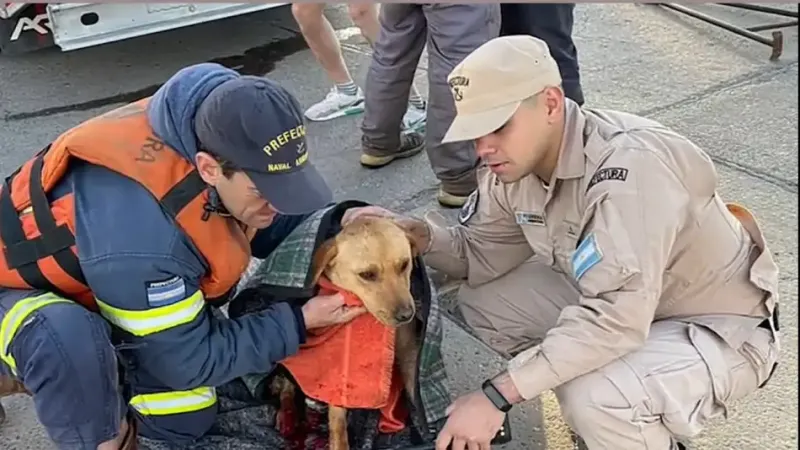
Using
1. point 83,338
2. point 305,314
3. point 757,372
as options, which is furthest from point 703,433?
point 83,338

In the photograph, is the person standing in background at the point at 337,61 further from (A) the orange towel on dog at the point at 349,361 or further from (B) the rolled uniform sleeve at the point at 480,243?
(A) the orange towel on dog at the point at 349,361

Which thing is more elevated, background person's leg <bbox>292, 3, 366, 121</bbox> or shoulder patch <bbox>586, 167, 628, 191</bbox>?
shoulder patch <bbox>586, 167, 628, 191</bbox>

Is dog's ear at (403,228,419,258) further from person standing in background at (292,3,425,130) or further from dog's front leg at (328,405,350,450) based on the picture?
person standing in background at (292,3,425,130)

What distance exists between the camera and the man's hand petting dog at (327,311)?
9.10 feet

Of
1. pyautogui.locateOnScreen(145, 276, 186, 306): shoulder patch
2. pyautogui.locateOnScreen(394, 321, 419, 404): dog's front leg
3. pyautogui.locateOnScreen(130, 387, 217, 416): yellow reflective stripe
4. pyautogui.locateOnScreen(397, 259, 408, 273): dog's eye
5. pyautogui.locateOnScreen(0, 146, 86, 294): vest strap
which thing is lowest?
pyautogui.locateOnScreen(130, 387, 217, 416): yellow reflective stripe

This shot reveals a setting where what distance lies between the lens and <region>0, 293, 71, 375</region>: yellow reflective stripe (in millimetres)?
2555

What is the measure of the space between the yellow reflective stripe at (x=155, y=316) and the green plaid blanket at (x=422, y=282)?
0.28 meters

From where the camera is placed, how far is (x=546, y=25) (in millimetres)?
4309

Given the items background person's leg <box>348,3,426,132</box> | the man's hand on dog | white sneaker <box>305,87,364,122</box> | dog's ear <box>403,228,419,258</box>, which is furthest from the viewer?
white sneaker <box>305,87,364,122</box>

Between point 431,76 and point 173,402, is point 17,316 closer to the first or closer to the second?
point 173,402

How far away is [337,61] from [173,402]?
8.60ft

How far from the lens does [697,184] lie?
2.47 m

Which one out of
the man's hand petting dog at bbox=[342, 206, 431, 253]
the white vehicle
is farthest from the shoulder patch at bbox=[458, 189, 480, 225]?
the white vehicle

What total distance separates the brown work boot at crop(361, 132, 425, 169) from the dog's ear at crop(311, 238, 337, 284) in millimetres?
1939
